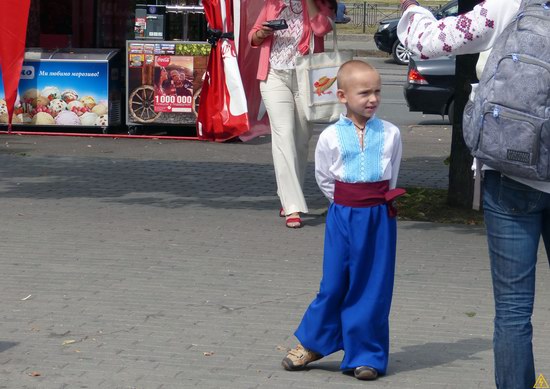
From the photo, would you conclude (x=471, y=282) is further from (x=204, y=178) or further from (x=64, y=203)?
(x=204, y=178)

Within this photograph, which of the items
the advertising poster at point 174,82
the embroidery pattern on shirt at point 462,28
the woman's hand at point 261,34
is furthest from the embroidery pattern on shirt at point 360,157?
the advertising poster at point 174,82

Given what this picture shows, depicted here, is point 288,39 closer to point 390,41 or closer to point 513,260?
point 513,260

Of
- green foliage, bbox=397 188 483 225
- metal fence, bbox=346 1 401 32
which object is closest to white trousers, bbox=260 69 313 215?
green foliage, bbox=397 188 483 225

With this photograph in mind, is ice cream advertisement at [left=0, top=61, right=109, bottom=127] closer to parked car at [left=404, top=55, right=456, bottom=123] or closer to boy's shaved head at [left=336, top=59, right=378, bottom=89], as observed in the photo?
parked car at [left=404, top=55, right=456, bottom=123]

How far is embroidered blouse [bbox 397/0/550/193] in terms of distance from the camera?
4105 mm

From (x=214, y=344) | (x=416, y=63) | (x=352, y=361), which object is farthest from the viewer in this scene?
(x=416, y=63)

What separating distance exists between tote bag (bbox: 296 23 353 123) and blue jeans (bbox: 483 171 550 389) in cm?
440

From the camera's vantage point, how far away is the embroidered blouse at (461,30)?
4105 millimetres

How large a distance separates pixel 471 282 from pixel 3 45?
491cm

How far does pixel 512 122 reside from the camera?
3.89m

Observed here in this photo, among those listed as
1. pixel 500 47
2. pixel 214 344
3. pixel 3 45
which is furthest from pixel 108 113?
pixel 500 47

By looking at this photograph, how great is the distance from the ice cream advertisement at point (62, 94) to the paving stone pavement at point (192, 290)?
3.56 meters

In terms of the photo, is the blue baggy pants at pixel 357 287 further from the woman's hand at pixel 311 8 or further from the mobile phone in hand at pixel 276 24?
the woman's hand at pixel 311 8

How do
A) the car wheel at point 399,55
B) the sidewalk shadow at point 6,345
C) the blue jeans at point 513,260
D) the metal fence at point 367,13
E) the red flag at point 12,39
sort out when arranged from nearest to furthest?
the blue jeans at point 513,260, the sidewalk shadow at point 6,345, the red flag at point 12,39, the car wheel at point 399,55, the metal fence at point 367,13
